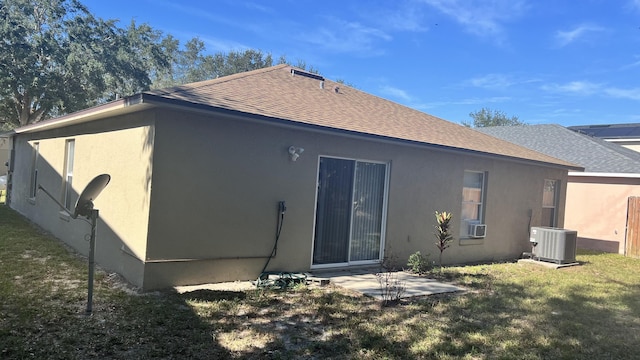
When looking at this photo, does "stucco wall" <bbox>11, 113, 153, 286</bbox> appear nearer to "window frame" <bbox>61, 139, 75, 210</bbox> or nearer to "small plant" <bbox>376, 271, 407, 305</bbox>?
"window frame" <bbox>61, 139, 75, 210</bbox>

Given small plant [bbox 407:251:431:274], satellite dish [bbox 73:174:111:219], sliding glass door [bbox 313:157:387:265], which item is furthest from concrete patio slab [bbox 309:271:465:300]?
satellite dish [bbox 73:174:111:219]

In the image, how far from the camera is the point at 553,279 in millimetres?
8570

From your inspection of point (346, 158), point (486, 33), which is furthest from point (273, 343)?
point (486, 33)

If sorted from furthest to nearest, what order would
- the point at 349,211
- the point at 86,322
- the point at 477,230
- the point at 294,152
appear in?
the point at 477,230, the point at 349,211, the point at 294,152, the point at 86,322

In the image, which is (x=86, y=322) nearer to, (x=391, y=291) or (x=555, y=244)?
(x=391, y=291)

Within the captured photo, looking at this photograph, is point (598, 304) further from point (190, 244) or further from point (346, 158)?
point (190, 244)

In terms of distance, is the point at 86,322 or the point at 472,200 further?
the point at 472,200

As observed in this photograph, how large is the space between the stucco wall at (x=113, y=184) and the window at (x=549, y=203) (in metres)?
11.0

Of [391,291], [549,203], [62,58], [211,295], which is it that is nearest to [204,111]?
[211,295]

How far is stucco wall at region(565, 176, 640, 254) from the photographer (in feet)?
46.2

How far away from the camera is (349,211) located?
8.07m

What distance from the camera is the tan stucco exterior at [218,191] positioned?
19.8 ft

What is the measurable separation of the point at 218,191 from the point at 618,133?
1007 inches

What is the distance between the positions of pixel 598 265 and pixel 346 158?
7695 millimetres
